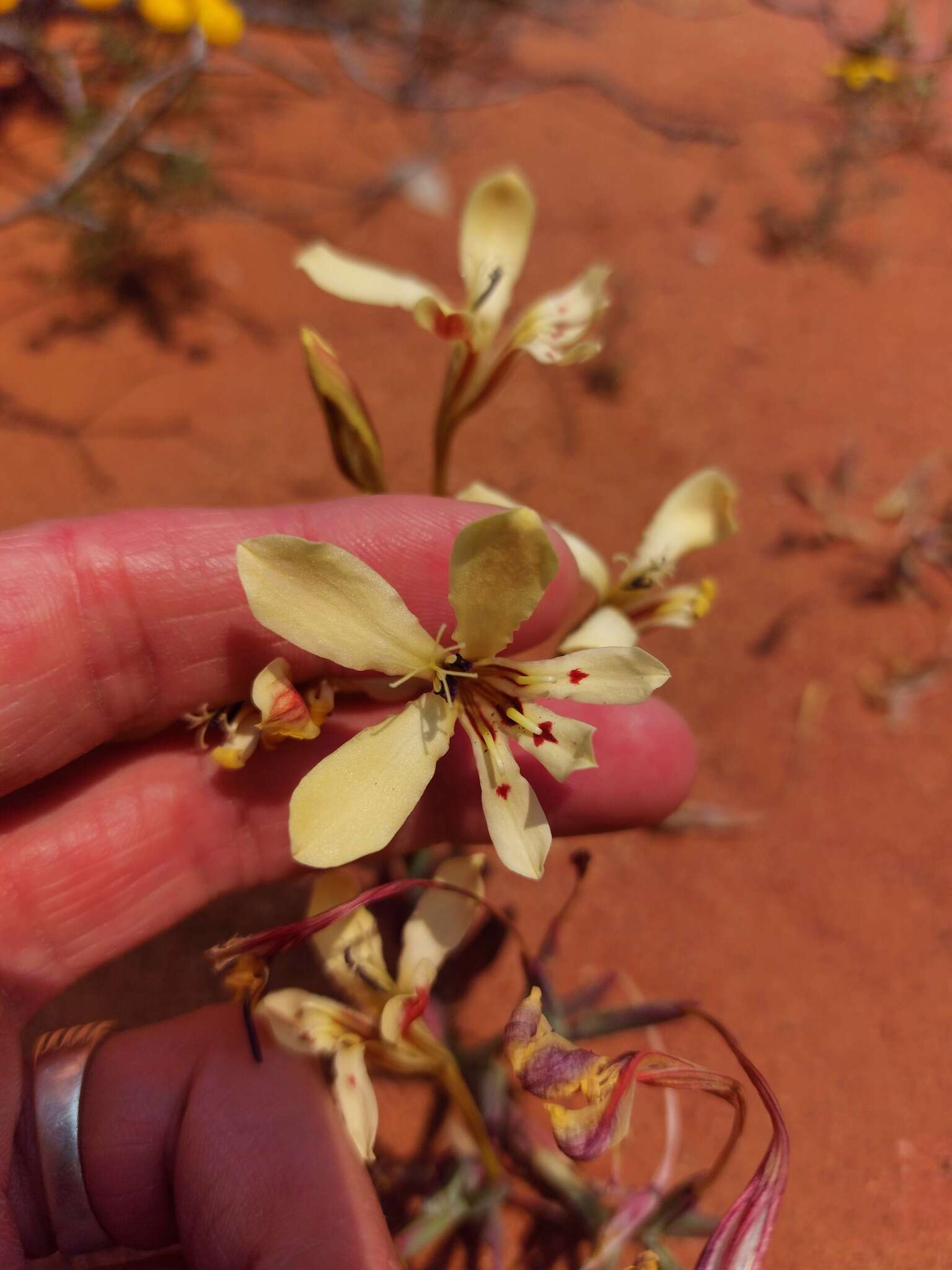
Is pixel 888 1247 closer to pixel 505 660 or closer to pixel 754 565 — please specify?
pixel 505 660

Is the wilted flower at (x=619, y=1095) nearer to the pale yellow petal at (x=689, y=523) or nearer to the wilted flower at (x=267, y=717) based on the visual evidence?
the wilted flower at (x=267, y=717)

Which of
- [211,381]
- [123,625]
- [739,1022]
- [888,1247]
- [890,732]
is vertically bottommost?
[888,1247]

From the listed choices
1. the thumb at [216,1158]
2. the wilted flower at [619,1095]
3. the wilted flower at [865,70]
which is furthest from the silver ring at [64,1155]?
the wilted flower at [865,70]

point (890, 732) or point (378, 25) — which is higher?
point (378, 25)

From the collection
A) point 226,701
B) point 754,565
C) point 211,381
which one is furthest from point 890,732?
point 211,381

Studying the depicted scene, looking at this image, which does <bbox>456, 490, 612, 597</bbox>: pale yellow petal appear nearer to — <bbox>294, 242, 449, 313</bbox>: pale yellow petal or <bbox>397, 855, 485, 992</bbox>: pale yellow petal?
<bbox>294, 242, 449, 313</bbox>: pale yellow petal

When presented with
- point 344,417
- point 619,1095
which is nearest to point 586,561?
point 344,417

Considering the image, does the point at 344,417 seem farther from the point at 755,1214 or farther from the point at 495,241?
the point at 755,1214

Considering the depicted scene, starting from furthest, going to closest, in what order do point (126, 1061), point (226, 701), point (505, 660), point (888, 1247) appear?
point (888, 1247) < point (226, 701) < point (126, 1061) < point (505, 660)
